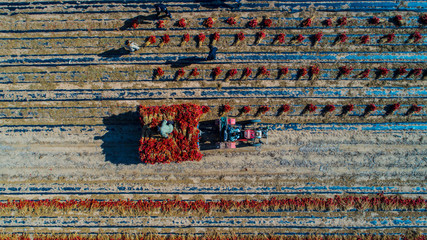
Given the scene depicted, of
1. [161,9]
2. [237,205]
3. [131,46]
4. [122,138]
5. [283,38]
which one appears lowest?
[237,205]

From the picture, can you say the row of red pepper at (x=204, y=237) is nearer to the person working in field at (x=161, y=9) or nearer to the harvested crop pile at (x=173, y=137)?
the harvested crop pile at (x=173, y=137)

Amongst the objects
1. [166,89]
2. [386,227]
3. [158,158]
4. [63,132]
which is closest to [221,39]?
[166,89]

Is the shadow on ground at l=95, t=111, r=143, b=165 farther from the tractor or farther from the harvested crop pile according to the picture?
the tractor

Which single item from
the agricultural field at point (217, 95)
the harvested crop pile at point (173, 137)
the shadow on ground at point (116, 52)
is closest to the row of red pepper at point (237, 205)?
the agricultural field at point (217, 95)

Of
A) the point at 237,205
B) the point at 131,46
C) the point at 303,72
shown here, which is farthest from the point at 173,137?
the point at 303,72

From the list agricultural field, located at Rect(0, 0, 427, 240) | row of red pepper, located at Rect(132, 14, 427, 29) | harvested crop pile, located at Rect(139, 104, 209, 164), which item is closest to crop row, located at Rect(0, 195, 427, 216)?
agricultural field, located at Rect(0, 0, 427, 240)

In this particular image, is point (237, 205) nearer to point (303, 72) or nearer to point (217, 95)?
point (217, 95)

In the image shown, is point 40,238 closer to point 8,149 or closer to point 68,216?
point 68,216
